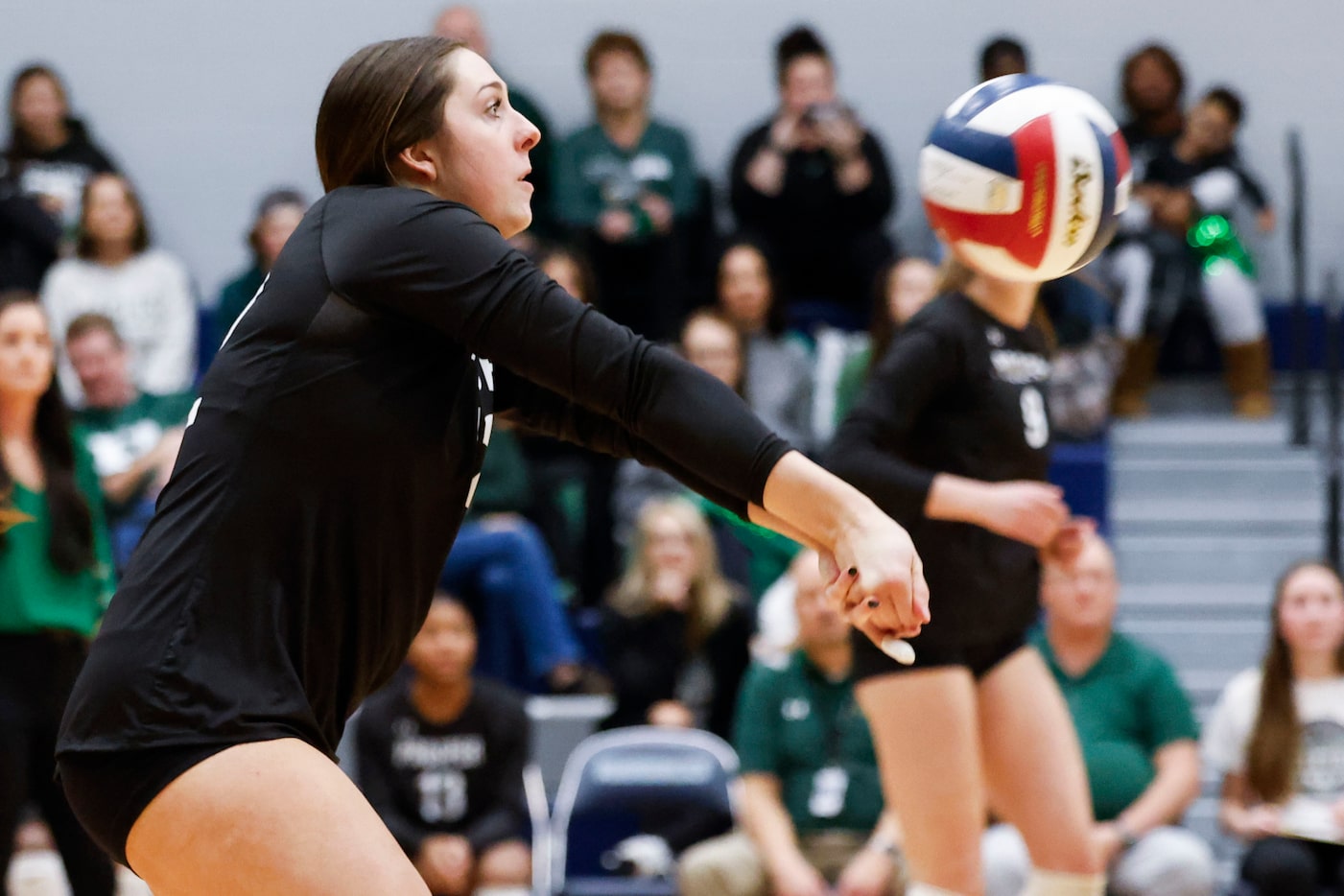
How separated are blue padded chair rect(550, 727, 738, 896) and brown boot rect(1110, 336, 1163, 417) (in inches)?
129

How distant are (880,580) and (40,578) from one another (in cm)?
373

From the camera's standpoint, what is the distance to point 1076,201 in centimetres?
354

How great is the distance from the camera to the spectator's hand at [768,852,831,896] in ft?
18.2

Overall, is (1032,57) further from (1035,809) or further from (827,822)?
(1035,809)

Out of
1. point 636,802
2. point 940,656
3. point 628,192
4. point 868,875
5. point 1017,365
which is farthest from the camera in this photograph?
point 628,192

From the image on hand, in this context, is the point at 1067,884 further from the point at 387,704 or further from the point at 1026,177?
the point at 387,704

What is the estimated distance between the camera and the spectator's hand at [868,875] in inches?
217

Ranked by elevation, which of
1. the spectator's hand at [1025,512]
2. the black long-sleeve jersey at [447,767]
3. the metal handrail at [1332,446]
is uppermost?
the spectator's hand at [1025,512]

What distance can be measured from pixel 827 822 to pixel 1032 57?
4709mm

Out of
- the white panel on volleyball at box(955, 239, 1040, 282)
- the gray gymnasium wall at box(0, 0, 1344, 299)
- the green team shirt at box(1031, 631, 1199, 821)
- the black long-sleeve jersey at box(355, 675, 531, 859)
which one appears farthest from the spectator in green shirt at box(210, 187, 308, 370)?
the white panel on volleyball at box(955, 239, 1040, 282)

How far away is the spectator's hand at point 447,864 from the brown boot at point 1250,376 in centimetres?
450

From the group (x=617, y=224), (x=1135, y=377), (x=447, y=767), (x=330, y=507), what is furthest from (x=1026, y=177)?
(x=1135, y=377)

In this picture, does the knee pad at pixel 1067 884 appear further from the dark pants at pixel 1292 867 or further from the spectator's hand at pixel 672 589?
the spectator's hand at pixel 672 589

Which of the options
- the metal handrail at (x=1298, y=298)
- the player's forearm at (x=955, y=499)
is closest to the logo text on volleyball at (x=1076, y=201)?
the player's forearm at (x=955, y=499)
